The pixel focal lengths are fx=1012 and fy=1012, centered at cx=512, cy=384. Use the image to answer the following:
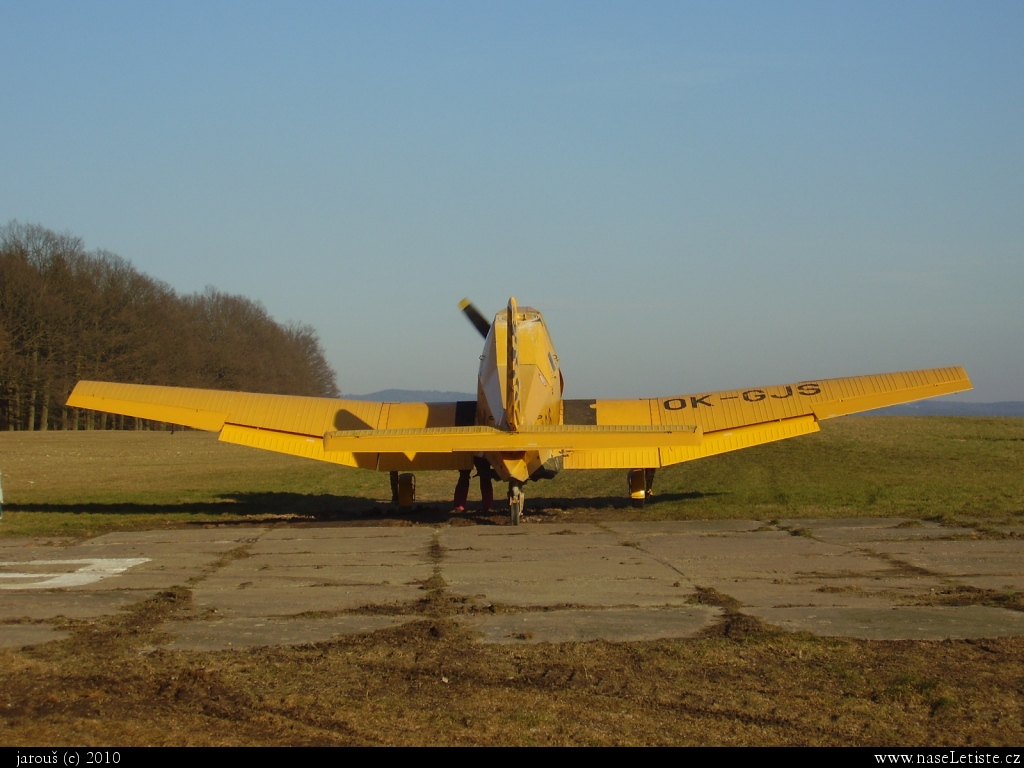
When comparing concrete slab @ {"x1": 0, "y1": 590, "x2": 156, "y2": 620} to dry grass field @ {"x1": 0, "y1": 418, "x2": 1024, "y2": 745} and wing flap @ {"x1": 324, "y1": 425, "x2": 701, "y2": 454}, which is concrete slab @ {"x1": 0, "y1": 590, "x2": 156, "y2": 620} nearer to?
dry grass field @ {"x1": 0, "y1": 418, "x2": 1024, "y2": 745}

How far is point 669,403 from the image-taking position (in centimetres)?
2077

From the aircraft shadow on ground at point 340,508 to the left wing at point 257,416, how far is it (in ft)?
3.66

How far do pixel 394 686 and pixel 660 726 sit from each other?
5.69ft

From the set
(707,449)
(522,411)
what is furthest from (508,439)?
(707,449)

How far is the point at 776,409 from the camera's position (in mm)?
19469

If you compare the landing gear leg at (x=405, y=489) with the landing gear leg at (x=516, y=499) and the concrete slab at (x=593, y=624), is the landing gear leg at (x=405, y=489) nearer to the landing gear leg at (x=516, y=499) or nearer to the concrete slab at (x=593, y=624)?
the landing gear leg at (x=516, y=499)

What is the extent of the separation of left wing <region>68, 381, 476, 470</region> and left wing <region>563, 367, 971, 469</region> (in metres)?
3.27

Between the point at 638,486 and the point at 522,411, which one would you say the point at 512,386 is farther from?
the point at 638,486

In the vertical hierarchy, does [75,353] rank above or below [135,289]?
below

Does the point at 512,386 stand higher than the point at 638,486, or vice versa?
the point at 512,386

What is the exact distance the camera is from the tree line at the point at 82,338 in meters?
47.7

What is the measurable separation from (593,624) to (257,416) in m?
12.3
